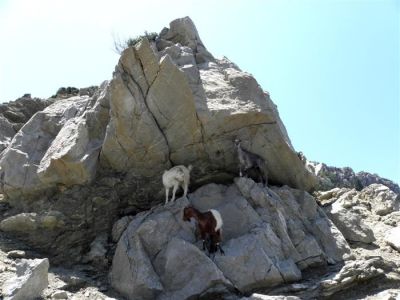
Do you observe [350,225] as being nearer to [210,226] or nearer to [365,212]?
[365,212]

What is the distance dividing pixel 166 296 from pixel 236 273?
202 cm

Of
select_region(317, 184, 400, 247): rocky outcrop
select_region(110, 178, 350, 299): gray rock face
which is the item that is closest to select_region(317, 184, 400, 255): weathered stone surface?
select_region(317, 184, 400, 247): rocky outcrop

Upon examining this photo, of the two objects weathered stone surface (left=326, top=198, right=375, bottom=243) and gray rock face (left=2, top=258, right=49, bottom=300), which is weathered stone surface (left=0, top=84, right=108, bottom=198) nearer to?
gray rock face (left=2, top=258, right=49, bottom=300)

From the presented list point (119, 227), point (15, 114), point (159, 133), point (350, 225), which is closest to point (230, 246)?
point (119, 227)

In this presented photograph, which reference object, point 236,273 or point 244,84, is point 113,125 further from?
point 236,273

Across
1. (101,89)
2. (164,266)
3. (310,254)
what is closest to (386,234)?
(310,254)

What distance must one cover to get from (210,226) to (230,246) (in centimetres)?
83

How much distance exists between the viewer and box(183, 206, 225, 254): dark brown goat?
1268 cm

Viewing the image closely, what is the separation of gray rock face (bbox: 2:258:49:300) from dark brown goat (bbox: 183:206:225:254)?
4368 millimetres

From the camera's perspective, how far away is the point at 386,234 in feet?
53.7

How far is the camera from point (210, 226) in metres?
12.8

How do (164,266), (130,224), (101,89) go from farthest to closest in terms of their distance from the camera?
(101,89), (130,224), (164,266)

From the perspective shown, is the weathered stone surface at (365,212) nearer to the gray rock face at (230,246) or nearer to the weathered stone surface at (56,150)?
the gray rock face at (230,246)

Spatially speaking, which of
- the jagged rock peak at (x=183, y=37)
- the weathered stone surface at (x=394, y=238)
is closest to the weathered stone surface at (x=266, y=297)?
the weathered stone surface at (x=394, y=238)
